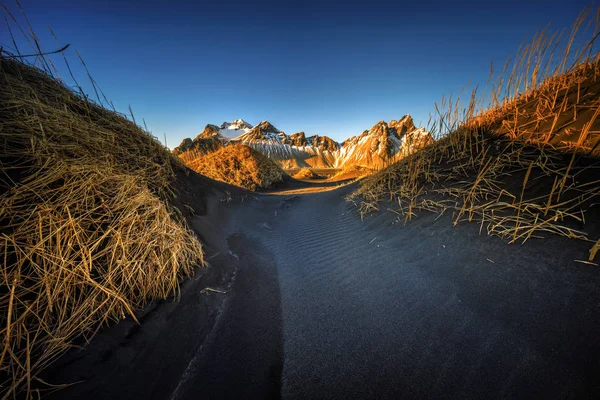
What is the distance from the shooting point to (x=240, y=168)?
11984 millimetres

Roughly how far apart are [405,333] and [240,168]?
38.7 feet

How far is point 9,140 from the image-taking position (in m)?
1.70

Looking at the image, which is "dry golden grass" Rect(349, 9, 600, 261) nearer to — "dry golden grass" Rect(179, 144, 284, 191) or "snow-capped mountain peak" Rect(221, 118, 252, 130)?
"dry golden grass" Rect(179, 144, 284, 191)

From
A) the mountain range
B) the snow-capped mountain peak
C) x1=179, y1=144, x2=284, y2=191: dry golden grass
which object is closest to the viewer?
x1=179, y1=144, x2=284, y2=191: dry golden grass

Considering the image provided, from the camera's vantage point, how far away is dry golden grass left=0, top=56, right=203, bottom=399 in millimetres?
1134

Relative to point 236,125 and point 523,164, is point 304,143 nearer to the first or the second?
point 236,125

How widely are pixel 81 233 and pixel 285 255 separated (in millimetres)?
2099

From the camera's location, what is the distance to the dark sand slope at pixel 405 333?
1.04 m

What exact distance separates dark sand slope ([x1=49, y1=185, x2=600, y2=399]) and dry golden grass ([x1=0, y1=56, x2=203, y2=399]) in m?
0.25

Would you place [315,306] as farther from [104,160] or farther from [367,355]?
[104,160]

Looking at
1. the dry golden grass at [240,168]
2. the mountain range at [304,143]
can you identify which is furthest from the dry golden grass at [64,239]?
the mountain range at [304,143]

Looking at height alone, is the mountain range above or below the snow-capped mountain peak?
below

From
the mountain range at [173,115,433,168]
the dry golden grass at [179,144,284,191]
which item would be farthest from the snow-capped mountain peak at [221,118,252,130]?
the dry golden grass at [179,144,284,191]

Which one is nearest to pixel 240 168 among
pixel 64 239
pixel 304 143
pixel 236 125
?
pixel 64 239
